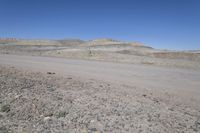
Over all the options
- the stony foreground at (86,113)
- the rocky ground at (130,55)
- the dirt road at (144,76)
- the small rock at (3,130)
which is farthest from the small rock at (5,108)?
the rocky ground at (130,55)

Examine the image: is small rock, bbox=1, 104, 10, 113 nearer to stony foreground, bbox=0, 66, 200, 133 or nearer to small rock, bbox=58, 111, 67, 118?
stony foreground, bbox=0, 66, 200, 133

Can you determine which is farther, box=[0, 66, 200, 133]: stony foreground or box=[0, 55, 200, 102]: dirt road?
box=[0, 55, 200, 102]: dirt road

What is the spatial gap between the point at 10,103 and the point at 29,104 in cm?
54

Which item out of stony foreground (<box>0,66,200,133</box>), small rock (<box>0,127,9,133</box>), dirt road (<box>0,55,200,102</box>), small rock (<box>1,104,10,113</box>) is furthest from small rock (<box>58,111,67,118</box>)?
dirt road (<box>0,55,200,102</box>)

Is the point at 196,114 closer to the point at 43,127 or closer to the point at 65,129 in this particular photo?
the point at 65,129

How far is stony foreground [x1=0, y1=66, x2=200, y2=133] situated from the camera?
410 cm

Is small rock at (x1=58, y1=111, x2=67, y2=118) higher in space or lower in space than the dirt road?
higher

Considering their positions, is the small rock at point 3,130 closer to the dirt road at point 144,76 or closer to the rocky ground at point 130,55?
the dirt road at point 144,76

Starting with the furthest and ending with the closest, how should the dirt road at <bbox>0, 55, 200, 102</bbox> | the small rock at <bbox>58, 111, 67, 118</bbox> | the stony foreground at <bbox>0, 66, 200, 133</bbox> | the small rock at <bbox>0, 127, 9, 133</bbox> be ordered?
the dirt road at <bbox>0, 55, 200, 102</bbox>, the small rock at <bbox>58, 111, 67, 118</bbox>, the stony foreground at <bbox>0, 66, 200, 133</bbox>, the small rock at <bbox>0, 127, 9, 133</bbox>

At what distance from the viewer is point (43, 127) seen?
403 centimetres

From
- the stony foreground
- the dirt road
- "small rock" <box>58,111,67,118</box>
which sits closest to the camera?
the stony foreground

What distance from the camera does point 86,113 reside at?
4.81 metres

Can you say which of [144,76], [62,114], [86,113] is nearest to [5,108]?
[62,114]

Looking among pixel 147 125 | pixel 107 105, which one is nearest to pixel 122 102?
pixel 107 105
